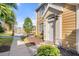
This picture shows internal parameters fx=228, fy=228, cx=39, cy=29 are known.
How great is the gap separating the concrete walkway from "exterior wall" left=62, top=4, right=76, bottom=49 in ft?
3.25

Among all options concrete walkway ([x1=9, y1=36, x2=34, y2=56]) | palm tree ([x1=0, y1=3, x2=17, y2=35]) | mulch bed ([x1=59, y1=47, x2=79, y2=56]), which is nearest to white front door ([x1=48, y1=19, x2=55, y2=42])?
mulch bed ([x1=59, y1=47, x2=79, y2=56])

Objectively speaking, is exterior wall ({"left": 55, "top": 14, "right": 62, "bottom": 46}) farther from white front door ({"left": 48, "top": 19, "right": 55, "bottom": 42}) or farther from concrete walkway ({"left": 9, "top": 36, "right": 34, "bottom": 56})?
concrete walkway ({"left": 9, "top": 36, "right": 34, "bottom": 56})

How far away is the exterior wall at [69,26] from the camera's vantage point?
604cm

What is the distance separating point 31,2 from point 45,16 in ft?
1.90

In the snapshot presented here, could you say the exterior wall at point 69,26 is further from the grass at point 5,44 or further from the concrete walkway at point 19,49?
the grass at point 5,44

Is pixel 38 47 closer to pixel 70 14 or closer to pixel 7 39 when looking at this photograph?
pixel 7 39

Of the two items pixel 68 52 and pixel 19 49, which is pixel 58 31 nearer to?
pixel 68 52

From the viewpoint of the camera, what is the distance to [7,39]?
19.8 feet

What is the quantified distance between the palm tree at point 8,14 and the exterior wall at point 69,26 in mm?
1353

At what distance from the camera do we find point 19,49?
243 inches

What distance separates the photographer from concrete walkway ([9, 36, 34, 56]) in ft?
20.0

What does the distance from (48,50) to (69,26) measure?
86cm

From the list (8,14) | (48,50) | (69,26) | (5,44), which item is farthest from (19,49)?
(69,26)

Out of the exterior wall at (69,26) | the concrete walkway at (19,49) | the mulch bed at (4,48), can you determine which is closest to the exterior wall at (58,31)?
the exterior wall at (69,26)
